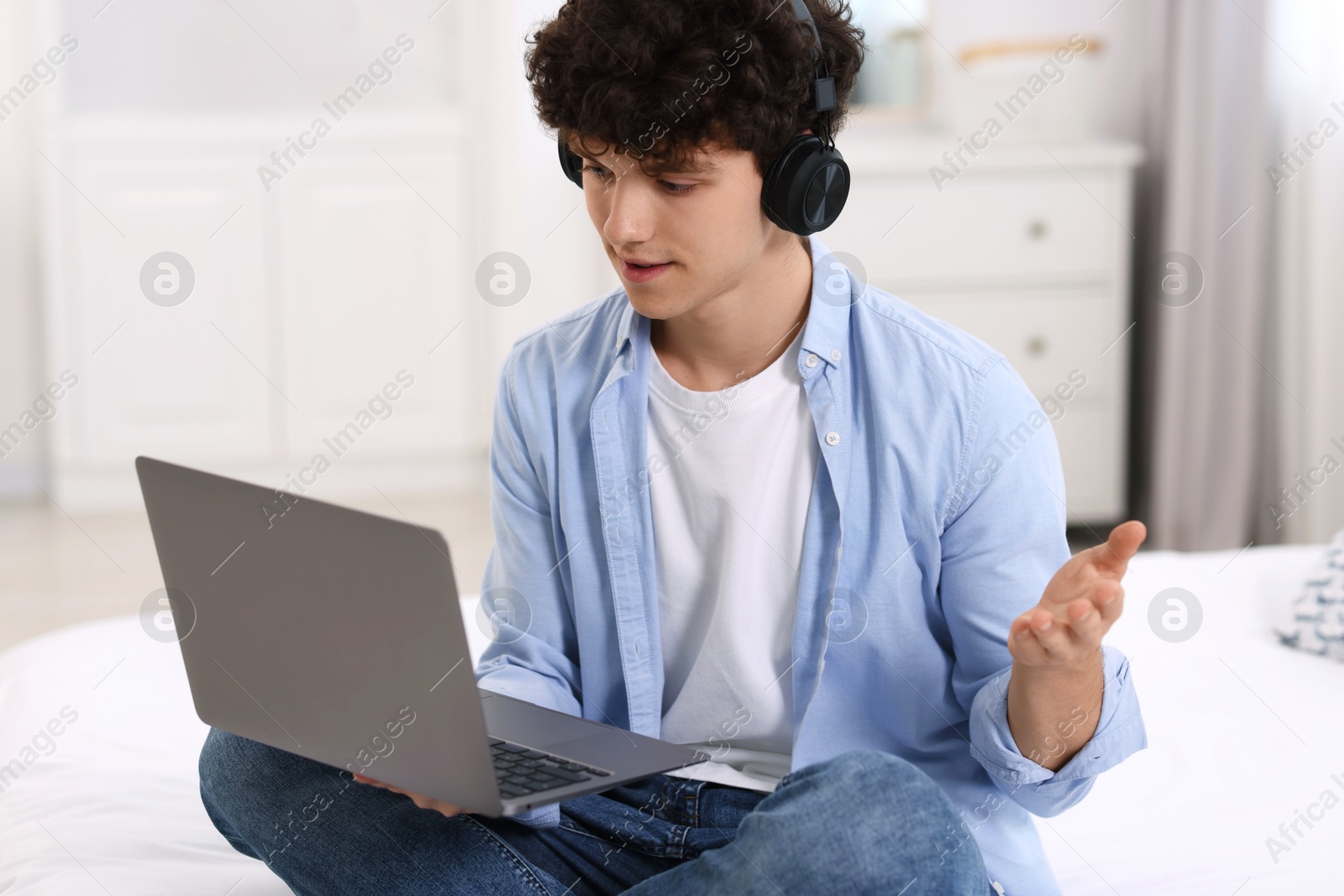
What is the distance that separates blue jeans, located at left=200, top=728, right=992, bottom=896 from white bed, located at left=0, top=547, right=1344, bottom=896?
0.13 meters

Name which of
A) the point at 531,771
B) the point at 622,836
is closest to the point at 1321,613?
the point at 622,836

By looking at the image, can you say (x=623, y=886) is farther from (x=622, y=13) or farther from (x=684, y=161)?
(x=622, y=13)

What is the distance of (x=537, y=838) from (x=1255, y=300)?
2285 millimetres

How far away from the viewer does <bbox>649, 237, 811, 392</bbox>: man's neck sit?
3.62 feet

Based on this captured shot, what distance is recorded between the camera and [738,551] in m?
1.09

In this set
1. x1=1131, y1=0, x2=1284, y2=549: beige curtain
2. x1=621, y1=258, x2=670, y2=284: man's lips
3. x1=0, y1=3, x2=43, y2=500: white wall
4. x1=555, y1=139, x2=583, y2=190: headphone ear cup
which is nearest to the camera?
x1=621, y1=258, x2=670, y2=284: man's lips

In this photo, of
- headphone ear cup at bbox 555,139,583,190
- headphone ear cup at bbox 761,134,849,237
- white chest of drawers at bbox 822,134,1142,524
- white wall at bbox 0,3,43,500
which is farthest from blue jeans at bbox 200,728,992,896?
white wall at bbox 0,3,43,500

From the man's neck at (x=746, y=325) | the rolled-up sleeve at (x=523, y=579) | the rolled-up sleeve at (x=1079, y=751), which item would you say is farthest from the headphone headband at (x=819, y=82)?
the rolled-up sleeve at (x=1079, y=751)

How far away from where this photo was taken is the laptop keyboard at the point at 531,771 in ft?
2.84

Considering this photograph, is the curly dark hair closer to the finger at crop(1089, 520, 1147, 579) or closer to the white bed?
the finger at crop(1089, 520, 1147, 579)

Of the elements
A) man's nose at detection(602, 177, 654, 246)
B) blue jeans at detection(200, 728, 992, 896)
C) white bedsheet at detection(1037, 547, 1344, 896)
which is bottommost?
white bedsheet at detection(1037, 547, 1344, 896)

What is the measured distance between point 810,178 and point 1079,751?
47 centimetres

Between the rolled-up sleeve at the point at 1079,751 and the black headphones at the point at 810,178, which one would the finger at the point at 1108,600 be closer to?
the rolled-up sleeve at the point at 1079,751

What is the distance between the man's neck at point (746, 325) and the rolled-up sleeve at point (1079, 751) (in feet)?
1.13
